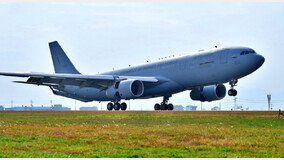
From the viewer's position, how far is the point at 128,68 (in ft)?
172

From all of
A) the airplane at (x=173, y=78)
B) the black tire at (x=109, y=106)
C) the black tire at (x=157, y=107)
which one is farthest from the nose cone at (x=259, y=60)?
the black tire at (x=109, y=106)

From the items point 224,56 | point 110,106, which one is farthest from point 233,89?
point 110,106

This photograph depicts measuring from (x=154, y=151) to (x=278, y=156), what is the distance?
323 cm

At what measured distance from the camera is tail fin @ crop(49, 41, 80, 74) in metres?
59.6

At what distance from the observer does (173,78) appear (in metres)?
44.4

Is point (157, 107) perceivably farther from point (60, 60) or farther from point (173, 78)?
point (60, 60)

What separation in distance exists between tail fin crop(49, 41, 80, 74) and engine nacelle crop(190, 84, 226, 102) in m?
20.0

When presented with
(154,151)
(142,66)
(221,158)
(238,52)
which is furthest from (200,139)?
(142,66)

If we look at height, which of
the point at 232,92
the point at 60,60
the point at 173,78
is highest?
the point at 60,60

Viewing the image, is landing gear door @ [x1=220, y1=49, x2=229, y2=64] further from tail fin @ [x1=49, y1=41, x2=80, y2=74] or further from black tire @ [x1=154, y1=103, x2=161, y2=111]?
tail fin @ [x1=49, y1=41, x2=80, y2=74]

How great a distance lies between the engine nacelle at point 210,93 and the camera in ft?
152

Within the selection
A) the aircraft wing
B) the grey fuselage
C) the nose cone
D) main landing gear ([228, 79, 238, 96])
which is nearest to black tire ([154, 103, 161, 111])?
the grey fuselage

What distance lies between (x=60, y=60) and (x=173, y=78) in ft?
72.0

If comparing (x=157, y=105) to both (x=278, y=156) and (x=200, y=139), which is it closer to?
(x=200, y=139)
